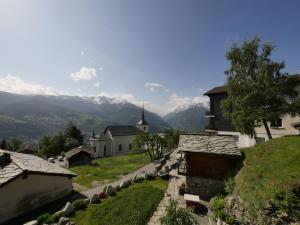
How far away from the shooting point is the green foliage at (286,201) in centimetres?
874

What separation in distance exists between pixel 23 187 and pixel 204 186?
18.0m

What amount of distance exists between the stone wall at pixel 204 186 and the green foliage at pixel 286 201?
728 centimetres

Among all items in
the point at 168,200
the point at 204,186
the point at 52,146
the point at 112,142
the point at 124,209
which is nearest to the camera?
the point at 124,209

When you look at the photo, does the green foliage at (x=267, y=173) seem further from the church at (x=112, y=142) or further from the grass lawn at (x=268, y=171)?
the church at (x=112, y=142)

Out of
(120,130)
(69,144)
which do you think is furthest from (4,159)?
(120,130)

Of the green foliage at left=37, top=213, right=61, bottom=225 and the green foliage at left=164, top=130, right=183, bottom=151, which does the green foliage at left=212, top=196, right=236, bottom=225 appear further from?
the green foliage at left=164, top=130, right=183, bottom=151

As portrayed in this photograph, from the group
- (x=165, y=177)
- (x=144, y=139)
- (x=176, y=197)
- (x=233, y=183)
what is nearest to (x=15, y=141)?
(x=144, y=139)

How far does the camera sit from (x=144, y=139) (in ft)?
131

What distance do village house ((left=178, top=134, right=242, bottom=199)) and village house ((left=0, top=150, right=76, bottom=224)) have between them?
1485cm

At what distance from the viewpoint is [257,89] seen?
20016 millimetres

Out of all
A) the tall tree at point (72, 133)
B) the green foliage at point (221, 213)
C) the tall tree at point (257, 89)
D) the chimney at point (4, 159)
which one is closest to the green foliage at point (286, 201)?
the green foliage at point (221, 213)

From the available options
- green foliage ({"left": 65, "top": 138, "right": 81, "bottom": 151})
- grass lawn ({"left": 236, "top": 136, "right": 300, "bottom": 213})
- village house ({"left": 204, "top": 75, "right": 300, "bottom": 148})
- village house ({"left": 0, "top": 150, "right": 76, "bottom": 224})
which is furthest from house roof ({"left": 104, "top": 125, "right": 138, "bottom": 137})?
grass lawn ({"left": 236, "top": 136, "right": 300, "bottom": 213})

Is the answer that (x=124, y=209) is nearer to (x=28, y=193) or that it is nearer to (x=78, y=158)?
(x=28, y=193)

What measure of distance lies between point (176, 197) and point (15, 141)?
94414mm
